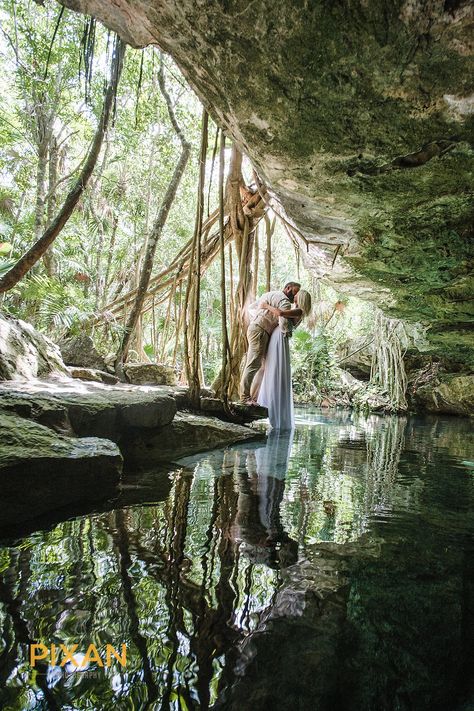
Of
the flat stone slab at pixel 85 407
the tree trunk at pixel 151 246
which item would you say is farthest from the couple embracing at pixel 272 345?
the flat stone slab at pixel 85 407

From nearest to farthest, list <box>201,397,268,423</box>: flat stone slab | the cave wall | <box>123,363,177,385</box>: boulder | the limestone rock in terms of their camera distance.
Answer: the cave wall → <box>201,397,268,423</box>: flat stone slab → <box>123,363,177,385</box>: boulder → the limestone rock

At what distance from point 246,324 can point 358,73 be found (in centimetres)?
319

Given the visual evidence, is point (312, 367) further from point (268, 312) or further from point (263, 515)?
point (263, 515)

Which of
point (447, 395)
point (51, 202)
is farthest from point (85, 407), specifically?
point (447, 395)

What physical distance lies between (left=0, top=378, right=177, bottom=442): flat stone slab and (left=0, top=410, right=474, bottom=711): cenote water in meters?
0.66

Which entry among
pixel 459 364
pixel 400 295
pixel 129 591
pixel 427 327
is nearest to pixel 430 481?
pixel 129 591

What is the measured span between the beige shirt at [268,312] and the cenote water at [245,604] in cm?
264

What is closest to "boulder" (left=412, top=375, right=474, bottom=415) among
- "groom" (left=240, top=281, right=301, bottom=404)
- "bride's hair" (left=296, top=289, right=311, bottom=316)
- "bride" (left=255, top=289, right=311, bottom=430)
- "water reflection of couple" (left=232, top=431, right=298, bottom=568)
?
"bride" (left=255, top=289, right=311, bottom=430)

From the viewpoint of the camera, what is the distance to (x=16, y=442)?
1686mm

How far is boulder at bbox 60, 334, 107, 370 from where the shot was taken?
4.82 meters

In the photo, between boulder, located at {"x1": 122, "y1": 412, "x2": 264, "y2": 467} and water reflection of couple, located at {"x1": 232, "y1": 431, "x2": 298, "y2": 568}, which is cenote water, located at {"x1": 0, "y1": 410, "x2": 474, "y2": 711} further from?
boulder, located at {"x1": 122, "y1": 412, "x2": 264, "y2": 467}

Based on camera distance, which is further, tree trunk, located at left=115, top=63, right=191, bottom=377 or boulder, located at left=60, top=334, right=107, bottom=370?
boulder, located at left=60, top=334, right=107, bottom=370

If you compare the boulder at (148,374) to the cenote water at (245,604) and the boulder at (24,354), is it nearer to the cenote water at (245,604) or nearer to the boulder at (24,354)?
the boulder at (24,354)

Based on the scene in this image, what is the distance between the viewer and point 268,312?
448 cm
